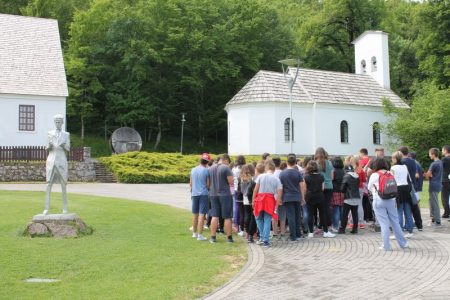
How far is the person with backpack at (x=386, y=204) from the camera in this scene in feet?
36.2

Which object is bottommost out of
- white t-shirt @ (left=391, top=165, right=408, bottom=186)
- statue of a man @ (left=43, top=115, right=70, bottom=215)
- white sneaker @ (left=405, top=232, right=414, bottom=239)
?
white sneaker @ (left=405, top=232, right=414, bottom=239)

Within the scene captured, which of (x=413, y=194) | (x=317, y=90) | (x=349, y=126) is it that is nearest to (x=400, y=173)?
(x=413, y=194)

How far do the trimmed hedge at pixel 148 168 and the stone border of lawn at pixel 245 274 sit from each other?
62.9ft

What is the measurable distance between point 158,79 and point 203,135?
7.51m

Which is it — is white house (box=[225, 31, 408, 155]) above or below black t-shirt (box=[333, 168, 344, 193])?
above

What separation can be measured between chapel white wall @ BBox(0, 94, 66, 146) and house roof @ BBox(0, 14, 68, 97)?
513 millimetres

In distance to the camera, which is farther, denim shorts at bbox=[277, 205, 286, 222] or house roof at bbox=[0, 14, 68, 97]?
house roof at bbox=[0, 14, 68, 97]

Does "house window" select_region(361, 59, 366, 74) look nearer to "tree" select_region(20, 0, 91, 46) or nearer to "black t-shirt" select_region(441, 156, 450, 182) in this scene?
"tree" select_region(20, 0, 91, 46)

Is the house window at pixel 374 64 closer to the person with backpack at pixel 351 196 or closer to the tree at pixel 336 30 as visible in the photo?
the tree at pixel 336 30

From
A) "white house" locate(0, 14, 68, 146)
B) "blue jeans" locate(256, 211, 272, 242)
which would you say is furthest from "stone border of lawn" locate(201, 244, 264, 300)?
"white house" locate(0, 14, 68, 146)

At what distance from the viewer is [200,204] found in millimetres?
12555

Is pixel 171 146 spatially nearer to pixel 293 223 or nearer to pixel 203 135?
pixel 203 135

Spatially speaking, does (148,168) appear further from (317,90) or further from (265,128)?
(317,90)

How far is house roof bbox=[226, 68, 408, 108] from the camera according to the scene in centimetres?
3831
